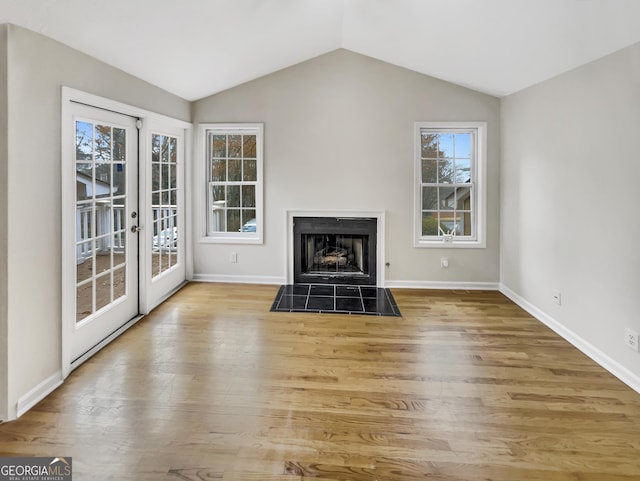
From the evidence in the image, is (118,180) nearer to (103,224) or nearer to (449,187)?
(103,224)

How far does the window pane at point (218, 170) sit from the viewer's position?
5285mm

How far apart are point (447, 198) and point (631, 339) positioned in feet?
8.94

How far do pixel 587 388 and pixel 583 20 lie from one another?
235cm

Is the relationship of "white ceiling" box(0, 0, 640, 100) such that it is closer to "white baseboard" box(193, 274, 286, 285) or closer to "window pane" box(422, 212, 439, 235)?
"window pane" box(422, 212, 439, 235)

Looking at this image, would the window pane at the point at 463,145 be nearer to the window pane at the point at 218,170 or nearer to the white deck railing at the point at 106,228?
the window pane at the point at 218,170

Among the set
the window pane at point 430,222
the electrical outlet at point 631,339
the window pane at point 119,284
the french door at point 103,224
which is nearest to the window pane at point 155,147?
the french door at point 103,224

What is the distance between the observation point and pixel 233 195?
5312 millimetres

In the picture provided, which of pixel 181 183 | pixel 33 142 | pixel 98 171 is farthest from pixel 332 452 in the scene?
pixel 181 183

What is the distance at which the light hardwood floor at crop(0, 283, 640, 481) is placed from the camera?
6.35 ft

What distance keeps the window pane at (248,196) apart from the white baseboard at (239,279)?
934 mm

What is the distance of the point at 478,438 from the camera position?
7.02 ft

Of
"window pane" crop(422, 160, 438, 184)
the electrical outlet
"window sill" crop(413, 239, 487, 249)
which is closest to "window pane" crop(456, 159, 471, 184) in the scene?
"window pane" crop(422, 160, 438, 184)

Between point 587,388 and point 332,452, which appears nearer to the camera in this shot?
point 332,452

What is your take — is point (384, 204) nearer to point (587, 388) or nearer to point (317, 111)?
point (317, 111)
